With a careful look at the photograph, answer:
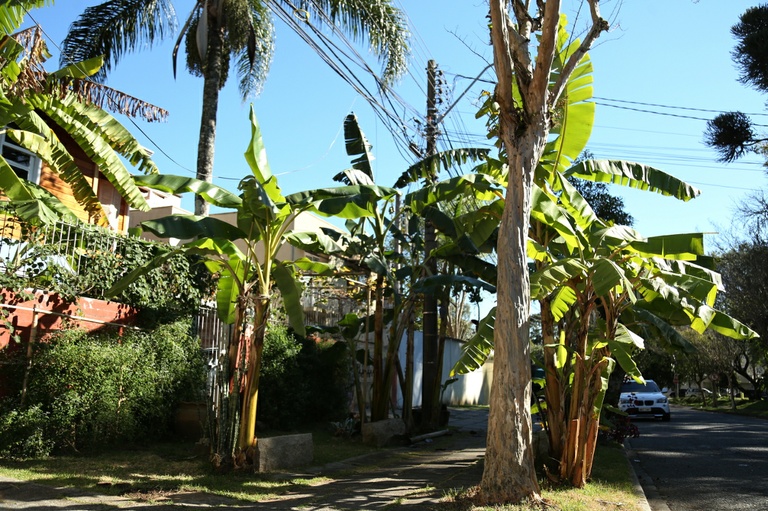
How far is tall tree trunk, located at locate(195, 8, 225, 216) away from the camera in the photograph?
578 inches

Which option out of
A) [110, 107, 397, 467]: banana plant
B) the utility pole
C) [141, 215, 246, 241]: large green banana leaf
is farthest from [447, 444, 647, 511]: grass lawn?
the utility pole

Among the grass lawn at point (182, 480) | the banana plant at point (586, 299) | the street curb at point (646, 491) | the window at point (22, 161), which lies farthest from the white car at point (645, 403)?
the window at point (22, 161)

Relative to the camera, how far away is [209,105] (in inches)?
595

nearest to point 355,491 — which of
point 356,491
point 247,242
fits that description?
point 356,491

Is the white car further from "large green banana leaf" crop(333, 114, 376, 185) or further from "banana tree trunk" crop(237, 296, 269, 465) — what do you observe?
"banana tree trunk" crop(237, 296, 269, 465)

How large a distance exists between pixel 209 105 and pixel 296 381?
657cm

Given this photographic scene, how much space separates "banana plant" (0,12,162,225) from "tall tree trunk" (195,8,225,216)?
2.65 m

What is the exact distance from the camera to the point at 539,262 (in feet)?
32.6

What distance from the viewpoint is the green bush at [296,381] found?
44.8 ft

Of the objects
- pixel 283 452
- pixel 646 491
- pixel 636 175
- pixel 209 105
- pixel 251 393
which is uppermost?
pixel 209 105

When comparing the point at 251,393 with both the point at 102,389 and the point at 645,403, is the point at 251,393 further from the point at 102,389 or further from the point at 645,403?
the point at 645,403

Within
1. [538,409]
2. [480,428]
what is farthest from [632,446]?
[538,409]

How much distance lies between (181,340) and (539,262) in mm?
6279

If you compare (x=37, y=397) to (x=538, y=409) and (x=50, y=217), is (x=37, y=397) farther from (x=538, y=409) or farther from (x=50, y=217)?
(x=538, y=409)
